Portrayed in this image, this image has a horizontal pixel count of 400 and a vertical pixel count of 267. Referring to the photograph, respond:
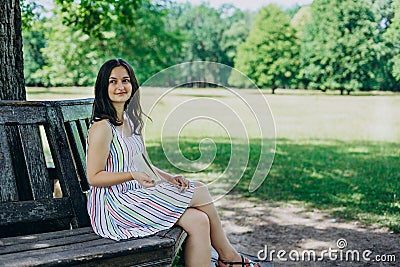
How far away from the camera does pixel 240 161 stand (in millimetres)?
2914

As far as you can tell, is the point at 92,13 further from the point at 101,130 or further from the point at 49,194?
the point at 101,130

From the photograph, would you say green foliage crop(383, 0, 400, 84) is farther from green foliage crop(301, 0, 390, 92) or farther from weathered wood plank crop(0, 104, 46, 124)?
weathered wood plank crop(0, 104, 46, 124)

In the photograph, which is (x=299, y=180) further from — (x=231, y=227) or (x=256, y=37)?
(x=256, y=37)

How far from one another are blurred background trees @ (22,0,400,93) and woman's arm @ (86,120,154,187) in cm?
1522

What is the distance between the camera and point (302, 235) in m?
4.86

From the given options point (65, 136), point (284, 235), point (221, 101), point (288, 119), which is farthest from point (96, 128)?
point (288, 119)

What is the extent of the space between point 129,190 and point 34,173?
0.62m

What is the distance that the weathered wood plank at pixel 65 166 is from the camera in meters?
3.17

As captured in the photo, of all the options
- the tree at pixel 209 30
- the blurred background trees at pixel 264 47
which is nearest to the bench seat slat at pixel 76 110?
the blurred background trees at pixel 264 47

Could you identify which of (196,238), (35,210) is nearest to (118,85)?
(35,210)

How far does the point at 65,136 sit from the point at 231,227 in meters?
2.43

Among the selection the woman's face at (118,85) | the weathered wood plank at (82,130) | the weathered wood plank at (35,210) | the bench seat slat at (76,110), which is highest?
the woman's face at (118,85)

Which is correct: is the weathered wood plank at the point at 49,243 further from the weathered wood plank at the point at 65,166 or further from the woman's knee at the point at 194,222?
the woman's knee at the point at 194,222

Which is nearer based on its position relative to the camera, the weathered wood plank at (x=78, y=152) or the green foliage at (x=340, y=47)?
the weathered wood plank at (x=78, y=152)
